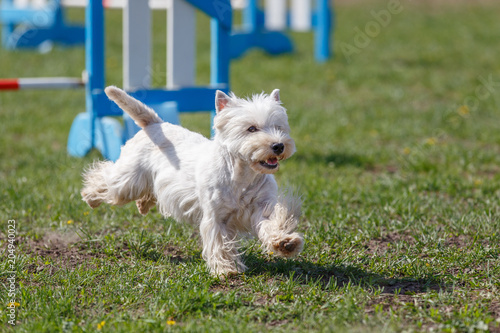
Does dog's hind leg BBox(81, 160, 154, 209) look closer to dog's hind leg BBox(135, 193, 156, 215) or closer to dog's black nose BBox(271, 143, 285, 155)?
dog's hind leg BBox(135, 193, 156, 215)

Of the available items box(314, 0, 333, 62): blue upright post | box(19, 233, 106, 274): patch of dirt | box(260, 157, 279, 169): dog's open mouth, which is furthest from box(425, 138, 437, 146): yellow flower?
box(314, 0, 333, 62): blue upright post

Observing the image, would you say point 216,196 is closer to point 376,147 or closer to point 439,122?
point 376,147

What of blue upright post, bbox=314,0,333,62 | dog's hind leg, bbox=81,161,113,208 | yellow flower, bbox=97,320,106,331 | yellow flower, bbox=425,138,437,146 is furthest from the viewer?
blue upright post, bbox=314,0,333,62

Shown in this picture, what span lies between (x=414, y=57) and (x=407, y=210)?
8.03 meters

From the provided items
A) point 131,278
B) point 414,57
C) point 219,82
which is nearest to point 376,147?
point 219,82

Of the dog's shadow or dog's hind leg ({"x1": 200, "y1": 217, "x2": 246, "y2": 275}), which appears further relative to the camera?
dog's hind leg ({"x1": 200, "y1": 217, "x2": 246, "y2": 275})

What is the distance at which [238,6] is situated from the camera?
1244 centimetres

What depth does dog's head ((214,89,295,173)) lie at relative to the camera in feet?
11.5

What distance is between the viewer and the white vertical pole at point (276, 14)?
12.9 meters

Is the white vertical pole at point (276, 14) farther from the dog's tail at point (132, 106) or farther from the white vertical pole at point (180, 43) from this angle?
the dog's tail at point (132, 106)

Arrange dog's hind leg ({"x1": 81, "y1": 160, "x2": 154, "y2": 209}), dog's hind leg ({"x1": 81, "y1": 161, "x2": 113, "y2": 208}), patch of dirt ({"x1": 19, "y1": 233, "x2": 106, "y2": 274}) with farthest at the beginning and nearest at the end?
dog's hind leg ({"x1": 81, "y1": 161, "x2": 113, "y2": 208}) → dog's hind leg ({"x1": 81, "y1": 160, "x2": 154, "y2": 209}) → patch of dirt ({"x1": 19, "y1": 233, "x2": 106, "y2": 274})

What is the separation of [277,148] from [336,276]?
0.86 meters

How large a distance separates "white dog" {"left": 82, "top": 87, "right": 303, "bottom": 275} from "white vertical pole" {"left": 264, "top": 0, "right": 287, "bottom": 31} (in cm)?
891

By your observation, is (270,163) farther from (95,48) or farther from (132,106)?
(95,48)
